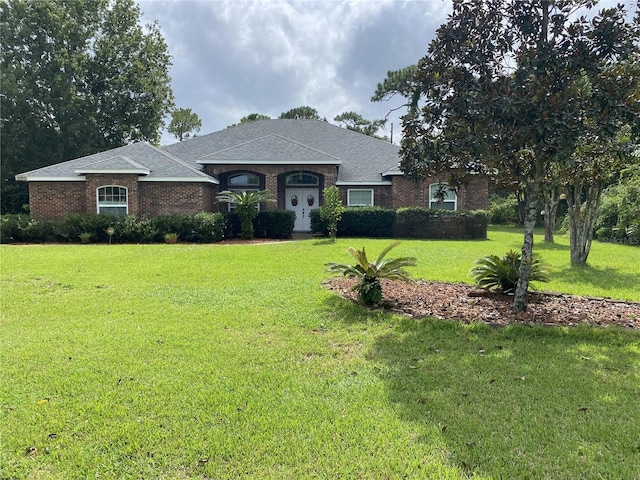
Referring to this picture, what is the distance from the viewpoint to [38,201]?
17938 millimetres

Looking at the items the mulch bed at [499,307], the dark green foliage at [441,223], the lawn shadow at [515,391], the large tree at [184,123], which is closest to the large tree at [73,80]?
the large tree at [184,123]

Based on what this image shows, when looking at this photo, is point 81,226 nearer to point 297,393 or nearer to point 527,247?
point 297,393

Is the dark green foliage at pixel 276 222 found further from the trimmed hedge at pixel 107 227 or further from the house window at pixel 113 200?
the house window at pixel 113 200

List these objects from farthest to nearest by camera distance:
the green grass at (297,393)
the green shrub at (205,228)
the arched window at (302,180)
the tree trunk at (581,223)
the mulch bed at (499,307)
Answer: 1. the arched window at (302,180)
2. the green shrub at (205,228)
3. the tree trunk at (581,223)
4. the mulch bed at (499,307)
5. the green grass at (297,393)

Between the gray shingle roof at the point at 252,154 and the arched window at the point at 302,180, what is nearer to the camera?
the gray shingle roof at the point at 252,154

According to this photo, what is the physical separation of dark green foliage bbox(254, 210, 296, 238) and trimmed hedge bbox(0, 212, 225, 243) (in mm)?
2410

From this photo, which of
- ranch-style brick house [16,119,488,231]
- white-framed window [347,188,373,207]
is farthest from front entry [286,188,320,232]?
white-framed window [347,188,373,207]

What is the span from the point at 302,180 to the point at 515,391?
1920cm

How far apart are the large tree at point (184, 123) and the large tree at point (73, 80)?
9934 millimetres

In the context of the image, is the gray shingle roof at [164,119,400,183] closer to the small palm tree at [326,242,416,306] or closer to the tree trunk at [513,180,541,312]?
the small palm tree at [326,242,416,306]

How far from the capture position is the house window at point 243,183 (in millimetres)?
21250

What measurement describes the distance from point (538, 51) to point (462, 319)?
3514 mm

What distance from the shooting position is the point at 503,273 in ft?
21.9

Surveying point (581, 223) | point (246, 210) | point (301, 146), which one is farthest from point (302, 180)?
point (581, 223)
